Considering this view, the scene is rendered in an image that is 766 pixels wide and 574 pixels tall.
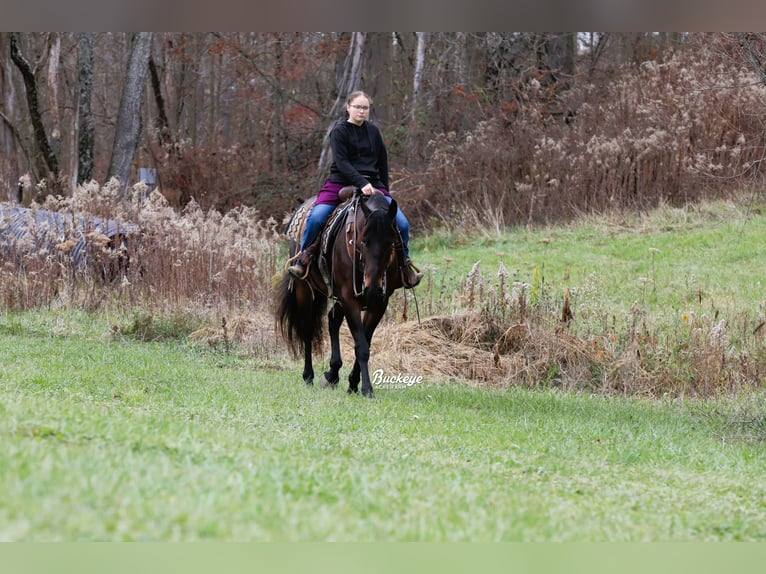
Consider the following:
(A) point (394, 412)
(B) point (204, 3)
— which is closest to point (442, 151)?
(A) point (394, 412)

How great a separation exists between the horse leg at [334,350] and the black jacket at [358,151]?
157 cm

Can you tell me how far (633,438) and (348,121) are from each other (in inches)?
186

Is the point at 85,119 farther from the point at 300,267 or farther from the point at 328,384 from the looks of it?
the point at 328,384

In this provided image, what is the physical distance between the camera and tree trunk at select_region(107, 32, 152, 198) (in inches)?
899

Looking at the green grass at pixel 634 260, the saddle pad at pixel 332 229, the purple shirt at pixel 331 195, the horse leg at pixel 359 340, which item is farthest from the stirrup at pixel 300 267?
the green grass at pixel 634 260

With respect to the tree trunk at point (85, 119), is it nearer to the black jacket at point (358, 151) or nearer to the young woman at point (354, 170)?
the young woman at point (354, 170)

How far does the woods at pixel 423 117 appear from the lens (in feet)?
66.7

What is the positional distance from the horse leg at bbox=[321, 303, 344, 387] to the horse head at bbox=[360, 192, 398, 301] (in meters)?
1.14

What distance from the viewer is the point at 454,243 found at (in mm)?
22219

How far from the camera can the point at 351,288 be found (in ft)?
33.5

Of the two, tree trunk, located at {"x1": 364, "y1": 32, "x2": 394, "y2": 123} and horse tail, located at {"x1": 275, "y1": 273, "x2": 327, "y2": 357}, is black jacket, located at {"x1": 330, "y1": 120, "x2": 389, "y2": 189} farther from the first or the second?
tree trunk, located at {"x1": 364, "y1": 32, "x2": 394, "y2": 123}

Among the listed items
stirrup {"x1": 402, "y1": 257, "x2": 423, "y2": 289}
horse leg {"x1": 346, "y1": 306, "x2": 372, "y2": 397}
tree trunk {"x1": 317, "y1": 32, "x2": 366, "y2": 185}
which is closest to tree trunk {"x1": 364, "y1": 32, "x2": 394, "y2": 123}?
tree trunk {"x1": 317, "y1": 32, "x2": 366, "y2": 185}

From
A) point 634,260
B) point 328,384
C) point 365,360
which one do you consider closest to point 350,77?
point 634,260

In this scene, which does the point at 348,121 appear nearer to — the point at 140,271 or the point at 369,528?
the point at 140,271
